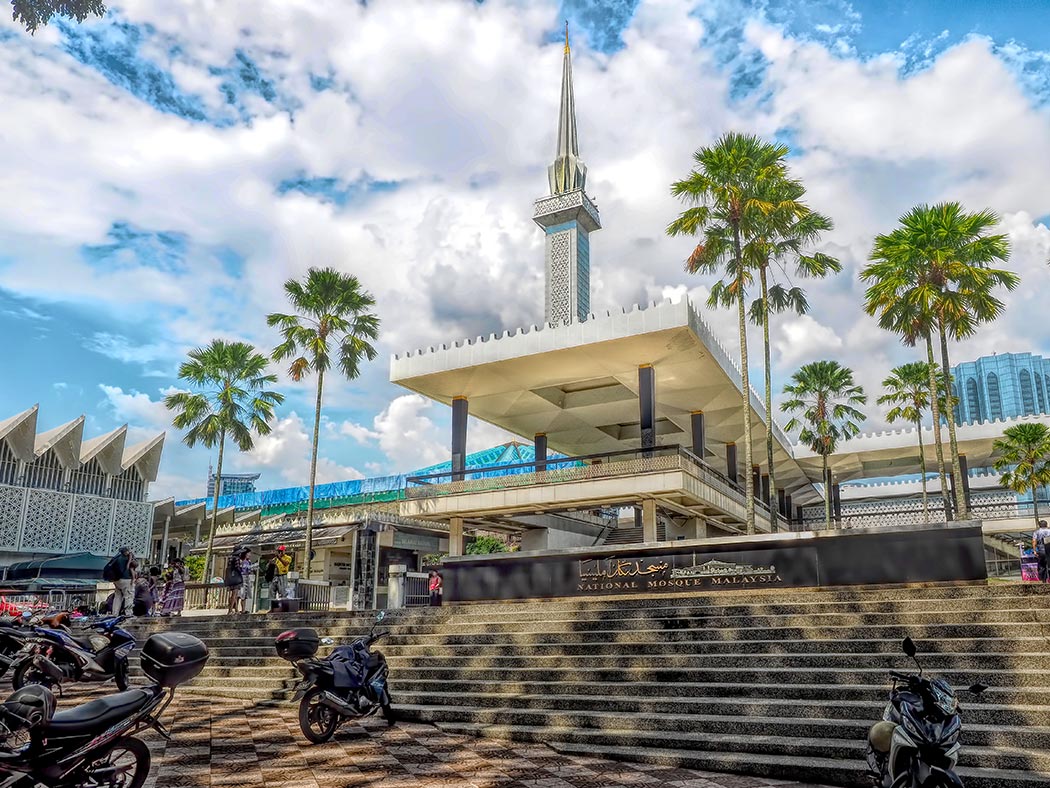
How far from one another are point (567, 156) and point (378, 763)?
119 feet

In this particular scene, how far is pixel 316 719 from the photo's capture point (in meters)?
7.10

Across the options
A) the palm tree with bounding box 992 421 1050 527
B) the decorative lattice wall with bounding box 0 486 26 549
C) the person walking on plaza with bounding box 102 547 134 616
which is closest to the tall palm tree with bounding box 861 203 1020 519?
the palm tree with bounding box 992 421 1050 527

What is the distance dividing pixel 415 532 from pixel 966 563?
24690 mm

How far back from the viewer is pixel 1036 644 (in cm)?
775

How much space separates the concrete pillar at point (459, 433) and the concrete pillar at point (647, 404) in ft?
21.4


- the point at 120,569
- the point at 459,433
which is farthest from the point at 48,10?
the point at 459,433

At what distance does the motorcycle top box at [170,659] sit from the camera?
5172 millimetres

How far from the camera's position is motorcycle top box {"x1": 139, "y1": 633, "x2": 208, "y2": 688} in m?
5.17

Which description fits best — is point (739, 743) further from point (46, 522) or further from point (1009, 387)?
point (1009, 387)

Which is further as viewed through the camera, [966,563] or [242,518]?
[242,518]

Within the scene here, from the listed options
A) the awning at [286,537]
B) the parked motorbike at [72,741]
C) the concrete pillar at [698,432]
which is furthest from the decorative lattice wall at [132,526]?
the parked motorbike at [72,741]

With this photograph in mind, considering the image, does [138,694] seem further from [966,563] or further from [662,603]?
[966,563]

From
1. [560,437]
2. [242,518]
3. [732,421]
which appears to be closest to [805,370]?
[732,421]

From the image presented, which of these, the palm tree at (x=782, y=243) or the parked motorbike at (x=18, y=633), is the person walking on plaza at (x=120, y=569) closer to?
the parked motorbike at (x=18, y=633)
